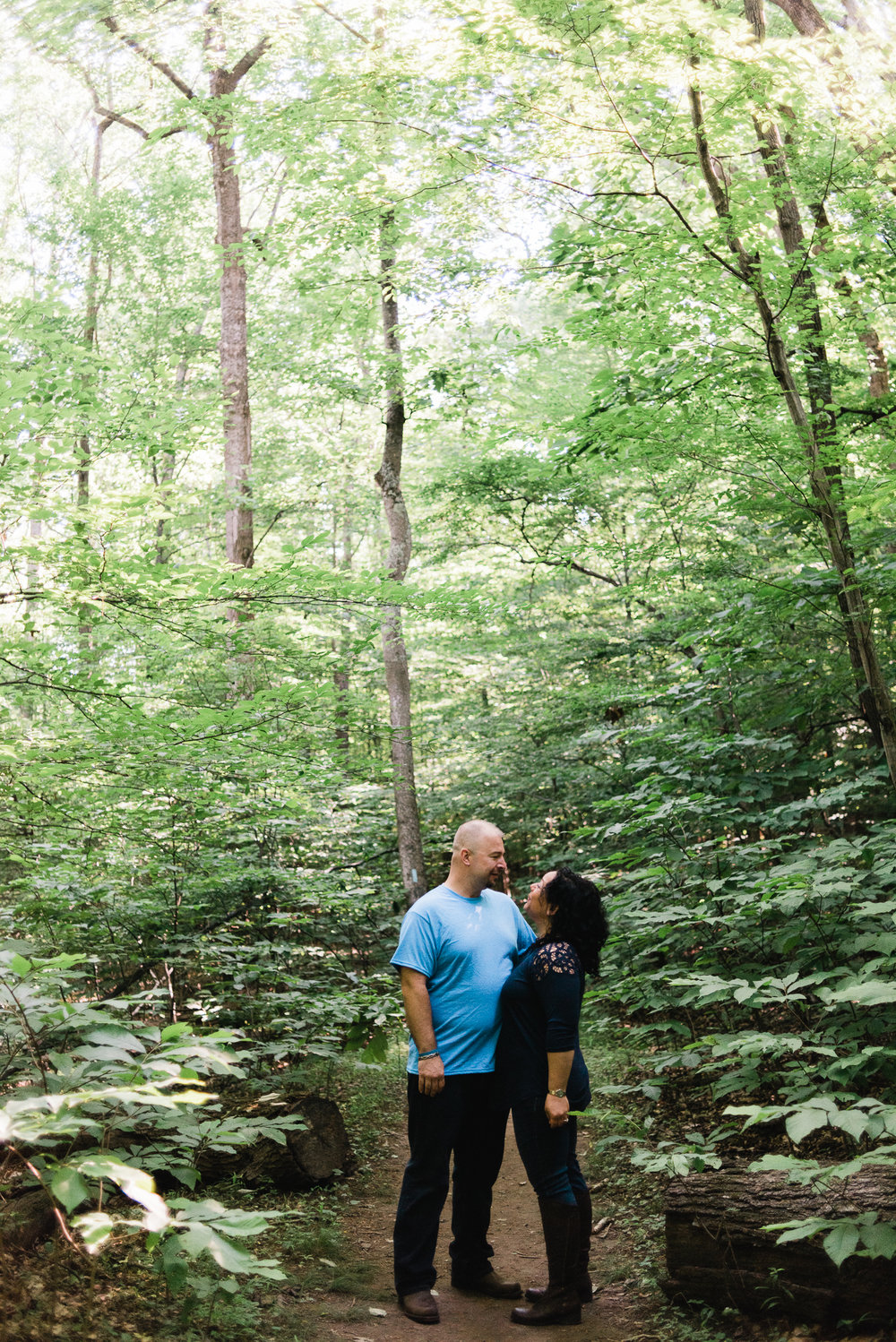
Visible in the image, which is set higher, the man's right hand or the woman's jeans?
the man's right hand

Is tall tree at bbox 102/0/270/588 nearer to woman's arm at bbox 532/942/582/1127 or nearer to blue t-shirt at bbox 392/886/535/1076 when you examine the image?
blue t-shirt at bbox 392/886/535/1076

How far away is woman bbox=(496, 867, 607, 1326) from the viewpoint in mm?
3184

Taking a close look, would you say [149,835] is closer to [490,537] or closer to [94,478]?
[490,537]

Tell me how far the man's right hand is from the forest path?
0.82 metres

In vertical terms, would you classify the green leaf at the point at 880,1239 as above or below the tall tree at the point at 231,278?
below

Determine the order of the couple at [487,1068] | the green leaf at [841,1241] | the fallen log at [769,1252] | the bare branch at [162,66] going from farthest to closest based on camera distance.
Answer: the bare branch at [162,66], the couple at [487,1068], the fallen log at [769,1252], the green leaf at [841,1241]

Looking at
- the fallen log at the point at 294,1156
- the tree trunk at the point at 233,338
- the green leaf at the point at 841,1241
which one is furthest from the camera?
the tree trunk at the point at 233,338

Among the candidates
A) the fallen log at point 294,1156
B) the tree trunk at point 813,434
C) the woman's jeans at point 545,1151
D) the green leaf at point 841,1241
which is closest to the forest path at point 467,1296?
the fallen log at point 294,1156

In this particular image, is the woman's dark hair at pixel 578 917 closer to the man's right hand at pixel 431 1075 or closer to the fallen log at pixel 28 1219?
the man's right hand at pixel 431 1075

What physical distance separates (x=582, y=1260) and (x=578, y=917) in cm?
130

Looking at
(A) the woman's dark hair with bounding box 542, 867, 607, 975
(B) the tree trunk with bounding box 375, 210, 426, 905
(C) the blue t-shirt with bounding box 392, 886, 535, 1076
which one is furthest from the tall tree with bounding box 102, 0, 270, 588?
(A) the woman's dark hair with bounding box 542, 867, 607, 975

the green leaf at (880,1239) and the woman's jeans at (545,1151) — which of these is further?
the woman's jeans at (545,1151)

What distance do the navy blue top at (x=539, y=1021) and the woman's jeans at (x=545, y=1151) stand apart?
53 mm

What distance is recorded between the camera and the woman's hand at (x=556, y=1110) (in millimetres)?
3199
